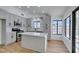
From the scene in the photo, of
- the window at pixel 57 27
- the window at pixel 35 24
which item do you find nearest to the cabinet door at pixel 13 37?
the window at pixel 35 24

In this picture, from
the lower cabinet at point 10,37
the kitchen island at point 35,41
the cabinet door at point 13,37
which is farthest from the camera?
the cabinet door at point 13,37

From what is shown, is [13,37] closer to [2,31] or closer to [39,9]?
[2,31]

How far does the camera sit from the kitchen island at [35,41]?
5035mm

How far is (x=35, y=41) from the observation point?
5.40 meters

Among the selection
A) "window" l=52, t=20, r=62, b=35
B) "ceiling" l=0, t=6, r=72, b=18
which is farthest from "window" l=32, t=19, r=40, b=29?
"ceiling" l=0, t=6, r=72, b=18

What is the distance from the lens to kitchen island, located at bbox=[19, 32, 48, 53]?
5.04 m

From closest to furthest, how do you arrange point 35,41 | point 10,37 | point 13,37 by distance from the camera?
point 35,41, point 10,37, point 13,37

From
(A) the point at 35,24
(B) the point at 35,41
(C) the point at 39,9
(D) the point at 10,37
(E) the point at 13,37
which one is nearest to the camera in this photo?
(B) the point at 35,41

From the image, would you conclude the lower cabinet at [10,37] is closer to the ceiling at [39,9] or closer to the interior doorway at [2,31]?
the interior doorway at [2,31]

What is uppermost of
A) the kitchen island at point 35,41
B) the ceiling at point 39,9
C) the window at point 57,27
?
the ceiling at point 39,9

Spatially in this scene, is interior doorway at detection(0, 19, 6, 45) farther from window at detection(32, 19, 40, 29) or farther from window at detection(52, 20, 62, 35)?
window at detection(52, 20, 62, 35)

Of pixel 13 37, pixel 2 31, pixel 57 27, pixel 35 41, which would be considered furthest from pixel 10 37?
pixel 57 27
